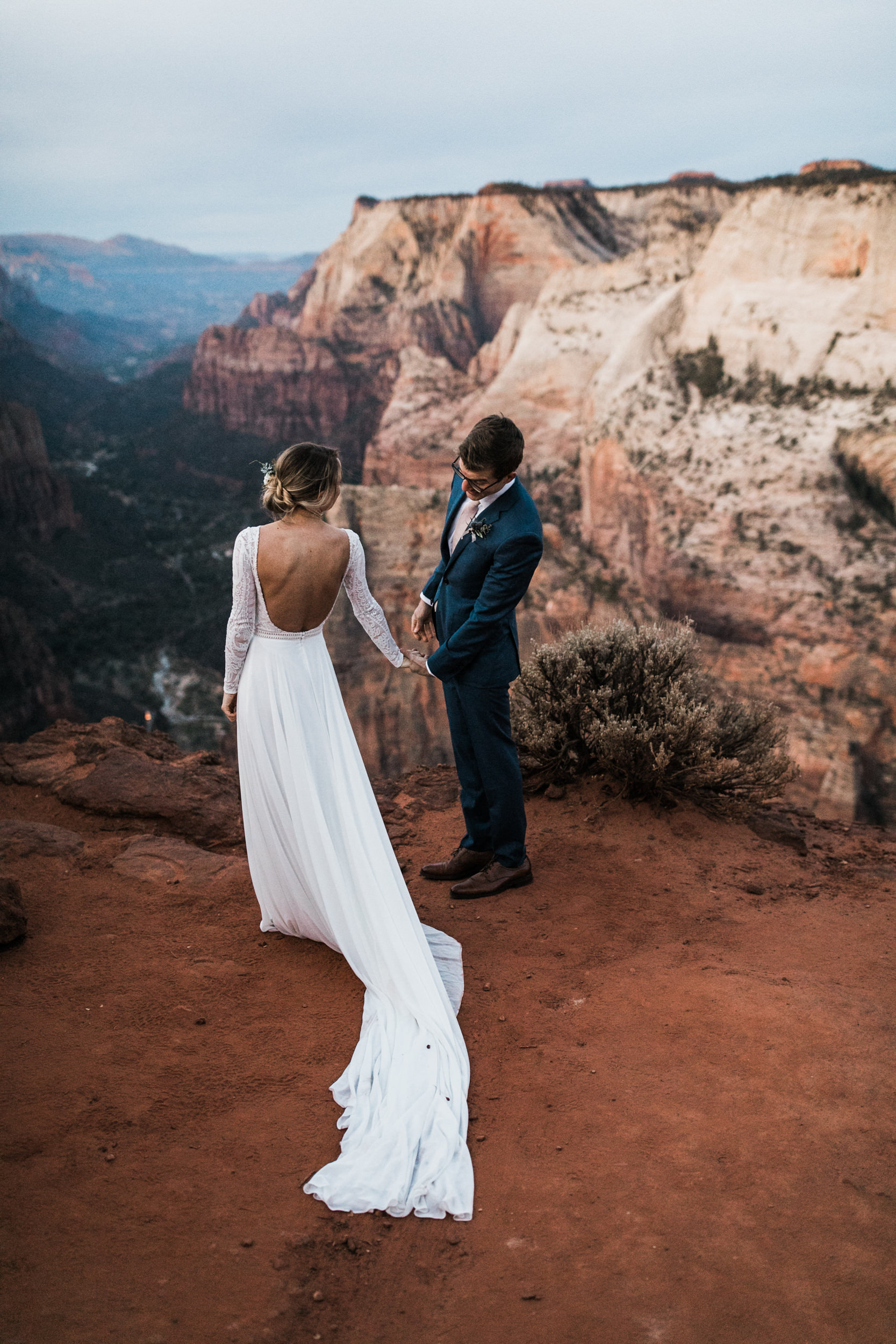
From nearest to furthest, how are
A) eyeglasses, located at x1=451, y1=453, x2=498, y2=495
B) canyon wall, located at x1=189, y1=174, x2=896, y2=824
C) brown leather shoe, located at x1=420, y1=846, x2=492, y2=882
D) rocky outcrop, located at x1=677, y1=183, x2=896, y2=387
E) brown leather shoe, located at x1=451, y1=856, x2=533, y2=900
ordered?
eyeglasses, located at x1=451, y1=453, x2=498, y2=495 → brown leather shoe, located at x1=451, y1=856, x2=533, y2=900 → brown leather shoe, located at x1=420, y1=846, x2=492, y2=882 → canyon wall, located at x1=189, y1=174, x2=896, y2=824 → rocky outcrop, located at x1=677, y1=183, x2=896, y2=387

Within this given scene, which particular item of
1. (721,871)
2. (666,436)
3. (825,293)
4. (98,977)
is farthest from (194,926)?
(825,293)

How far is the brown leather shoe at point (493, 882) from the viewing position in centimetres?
391

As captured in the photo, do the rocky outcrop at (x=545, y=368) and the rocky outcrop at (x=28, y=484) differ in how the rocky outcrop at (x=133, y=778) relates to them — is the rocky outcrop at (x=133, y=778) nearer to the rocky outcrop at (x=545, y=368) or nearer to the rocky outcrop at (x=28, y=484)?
the rocky outcrop at (x=545, y=368)

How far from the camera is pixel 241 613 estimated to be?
10.1 feet

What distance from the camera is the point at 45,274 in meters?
195

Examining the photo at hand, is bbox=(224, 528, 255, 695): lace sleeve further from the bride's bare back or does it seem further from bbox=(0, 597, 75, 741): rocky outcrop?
bbox=(0, 597, 75, 741): rocky outcrop

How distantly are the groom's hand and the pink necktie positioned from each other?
0.33 m

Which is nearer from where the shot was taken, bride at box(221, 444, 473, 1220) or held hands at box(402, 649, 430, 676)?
bride at box(221, 444, 473, 1220)

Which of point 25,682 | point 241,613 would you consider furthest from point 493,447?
point 25,682

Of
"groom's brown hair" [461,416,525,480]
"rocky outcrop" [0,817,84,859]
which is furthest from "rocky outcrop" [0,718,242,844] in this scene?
"groom's brown hair" [461,416,525,480]

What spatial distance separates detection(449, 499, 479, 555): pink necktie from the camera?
3711mm

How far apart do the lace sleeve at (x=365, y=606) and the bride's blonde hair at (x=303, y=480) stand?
0.26m

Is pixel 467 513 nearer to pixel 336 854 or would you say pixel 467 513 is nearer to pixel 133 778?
pixel 336 854

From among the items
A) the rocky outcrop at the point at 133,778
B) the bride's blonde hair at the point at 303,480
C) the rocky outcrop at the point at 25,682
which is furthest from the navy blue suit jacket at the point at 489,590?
the rocky outcrop at the point at 25,682
